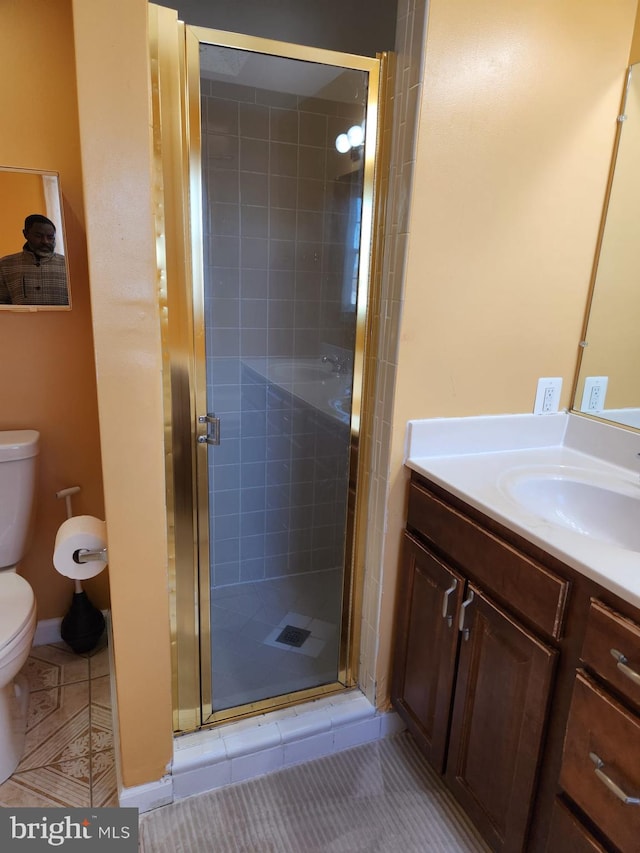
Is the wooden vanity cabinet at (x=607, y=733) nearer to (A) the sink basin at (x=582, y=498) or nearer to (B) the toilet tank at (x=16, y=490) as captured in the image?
(A) the sink basin at (x=582, y=498)

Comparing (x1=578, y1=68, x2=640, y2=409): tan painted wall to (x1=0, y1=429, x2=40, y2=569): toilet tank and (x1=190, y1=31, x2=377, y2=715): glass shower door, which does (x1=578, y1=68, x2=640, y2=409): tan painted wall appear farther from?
(x1=0, y1=429, x2=40, y2=569): toilet tank

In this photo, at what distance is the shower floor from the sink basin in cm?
70

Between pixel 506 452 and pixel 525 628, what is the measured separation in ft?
1.94

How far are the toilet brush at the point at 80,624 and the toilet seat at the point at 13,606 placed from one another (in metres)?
0.32

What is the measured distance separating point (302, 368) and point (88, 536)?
36.2 inches

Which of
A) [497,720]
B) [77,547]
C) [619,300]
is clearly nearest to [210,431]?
[77,547]

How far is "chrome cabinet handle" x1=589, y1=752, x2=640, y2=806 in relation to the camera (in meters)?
0.90

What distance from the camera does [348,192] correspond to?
1.61 metres

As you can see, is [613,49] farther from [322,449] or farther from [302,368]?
[322,449]

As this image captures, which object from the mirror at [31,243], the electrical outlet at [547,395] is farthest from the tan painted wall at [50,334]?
the electrical outlet at [547,395]

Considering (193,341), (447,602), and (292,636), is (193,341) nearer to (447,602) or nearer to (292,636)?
(447,602)

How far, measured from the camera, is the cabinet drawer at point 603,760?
90cm

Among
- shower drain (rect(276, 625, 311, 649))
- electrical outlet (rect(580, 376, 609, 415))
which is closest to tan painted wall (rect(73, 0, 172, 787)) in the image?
shower drain (rect(276, 625, 311, 649))

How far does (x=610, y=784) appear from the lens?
37.1 inches
